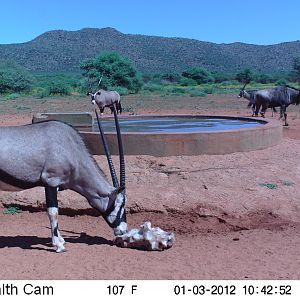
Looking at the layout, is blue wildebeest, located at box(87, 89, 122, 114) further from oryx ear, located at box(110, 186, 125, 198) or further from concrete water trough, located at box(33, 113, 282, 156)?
oryx ear, located at box(110, 186, 125, 198)

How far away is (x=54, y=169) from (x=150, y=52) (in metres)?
99.0

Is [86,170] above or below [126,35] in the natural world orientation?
below

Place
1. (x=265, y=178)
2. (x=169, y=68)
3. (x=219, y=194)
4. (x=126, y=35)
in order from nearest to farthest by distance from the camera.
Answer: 1. (x=219, y=194)
2. (x=265, y=178)
3. (x=169, y=68)
4. (x=126, y=35)

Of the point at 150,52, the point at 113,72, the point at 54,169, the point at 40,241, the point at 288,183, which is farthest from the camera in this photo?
the point at 150,52

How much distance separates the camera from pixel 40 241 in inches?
263

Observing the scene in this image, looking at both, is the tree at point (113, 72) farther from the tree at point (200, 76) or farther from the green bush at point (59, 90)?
the tree at point (200, 76)

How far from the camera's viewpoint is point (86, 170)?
6188 millimetres

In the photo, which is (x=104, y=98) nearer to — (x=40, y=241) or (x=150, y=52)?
(x=40, y=241)

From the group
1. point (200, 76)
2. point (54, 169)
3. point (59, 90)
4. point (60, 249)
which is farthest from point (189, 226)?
point (200, 76)

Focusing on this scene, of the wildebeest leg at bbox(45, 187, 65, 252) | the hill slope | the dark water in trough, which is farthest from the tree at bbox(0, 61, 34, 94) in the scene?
the wildebeest leg at bbox(45, 187, 65, 252)

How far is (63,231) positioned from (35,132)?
1584 millimetres

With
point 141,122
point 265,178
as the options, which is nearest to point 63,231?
point 265,178

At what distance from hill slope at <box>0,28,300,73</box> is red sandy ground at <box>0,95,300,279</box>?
289 feet
